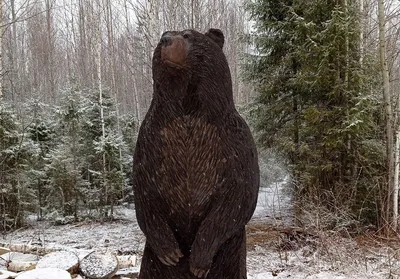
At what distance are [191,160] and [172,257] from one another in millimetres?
406

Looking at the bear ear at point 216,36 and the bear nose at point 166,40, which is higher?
the bear ear at point 216,36

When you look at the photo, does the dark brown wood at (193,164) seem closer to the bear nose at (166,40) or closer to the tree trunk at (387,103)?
the bear nose at (166,40)

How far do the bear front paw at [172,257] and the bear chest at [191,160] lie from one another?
194 mm

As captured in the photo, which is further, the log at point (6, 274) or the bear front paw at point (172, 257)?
the log at point (6, 274)

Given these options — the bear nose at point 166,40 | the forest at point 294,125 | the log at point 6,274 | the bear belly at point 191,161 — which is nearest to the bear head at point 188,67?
the bear nose at point 166,40

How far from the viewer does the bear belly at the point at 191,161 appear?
162 centimetres

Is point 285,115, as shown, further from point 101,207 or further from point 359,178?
point 101,207

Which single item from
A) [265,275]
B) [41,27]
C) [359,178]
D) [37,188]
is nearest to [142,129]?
[265,275]

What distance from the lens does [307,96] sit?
8.33 m

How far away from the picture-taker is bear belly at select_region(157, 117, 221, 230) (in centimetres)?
162

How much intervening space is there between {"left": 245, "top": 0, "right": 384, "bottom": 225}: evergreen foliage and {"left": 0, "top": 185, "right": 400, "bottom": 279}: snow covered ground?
0.86 m

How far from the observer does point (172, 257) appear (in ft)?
5.36

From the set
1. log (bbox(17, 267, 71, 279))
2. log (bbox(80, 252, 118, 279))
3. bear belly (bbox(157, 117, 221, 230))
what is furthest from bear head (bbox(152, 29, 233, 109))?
log (bbox(80, 252, 118, 279))

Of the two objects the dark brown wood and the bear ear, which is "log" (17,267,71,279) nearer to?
the dark brown wood
